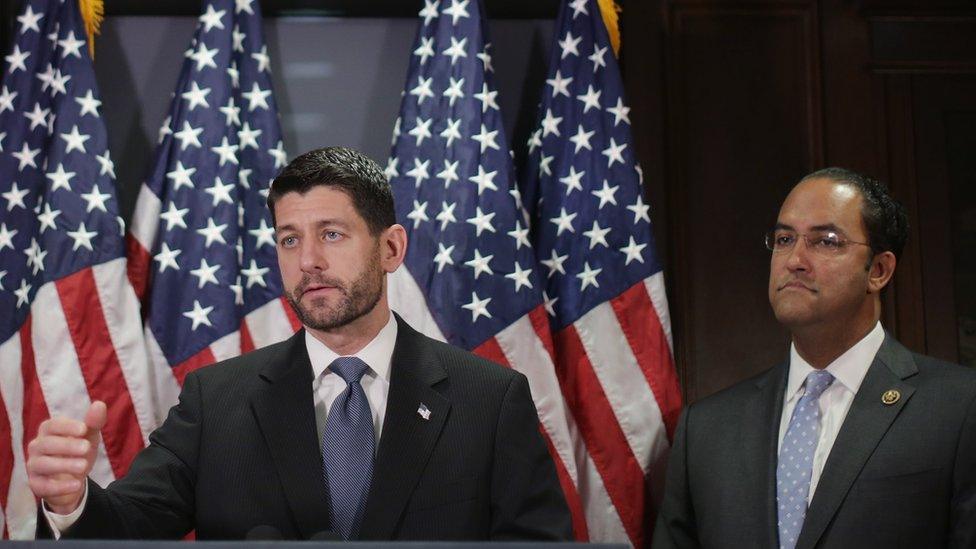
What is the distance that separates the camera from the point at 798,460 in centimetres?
270

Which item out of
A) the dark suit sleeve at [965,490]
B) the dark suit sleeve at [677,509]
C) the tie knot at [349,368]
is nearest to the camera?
the tie knot at [349,368]

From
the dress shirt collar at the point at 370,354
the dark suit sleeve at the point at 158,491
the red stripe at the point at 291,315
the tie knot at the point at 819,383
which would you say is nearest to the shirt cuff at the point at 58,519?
the dark suit sleeve at the point at 158,491

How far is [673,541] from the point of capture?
291 centimetres

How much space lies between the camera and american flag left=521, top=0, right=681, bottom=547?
325cm

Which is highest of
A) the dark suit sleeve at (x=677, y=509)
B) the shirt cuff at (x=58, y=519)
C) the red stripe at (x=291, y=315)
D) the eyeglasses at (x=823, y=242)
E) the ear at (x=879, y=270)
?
the eyeglasses at (x=823, y=242)

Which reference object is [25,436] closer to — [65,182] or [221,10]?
[65,182]

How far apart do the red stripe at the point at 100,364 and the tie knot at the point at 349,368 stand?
3.82 ft

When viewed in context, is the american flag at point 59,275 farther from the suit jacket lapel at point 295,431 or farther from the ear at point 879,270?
the ear at point 879,270

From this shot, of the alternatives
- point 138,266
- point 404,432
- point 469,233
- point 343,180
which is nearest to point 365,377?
point 404,432

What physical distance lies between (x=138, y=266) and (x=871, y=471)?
6.81 feet

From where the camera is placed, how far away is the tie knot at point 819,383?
277 cm

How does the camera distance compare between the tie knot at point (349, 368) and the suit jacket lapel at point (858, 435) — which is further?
the suit jacket lapel at point (858, 435)

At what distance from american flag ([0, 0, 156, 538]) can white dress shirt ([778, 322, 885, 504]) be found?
176cm

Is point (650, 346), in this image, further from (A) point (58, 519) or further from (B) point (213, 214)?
(A) point (58, 519)
